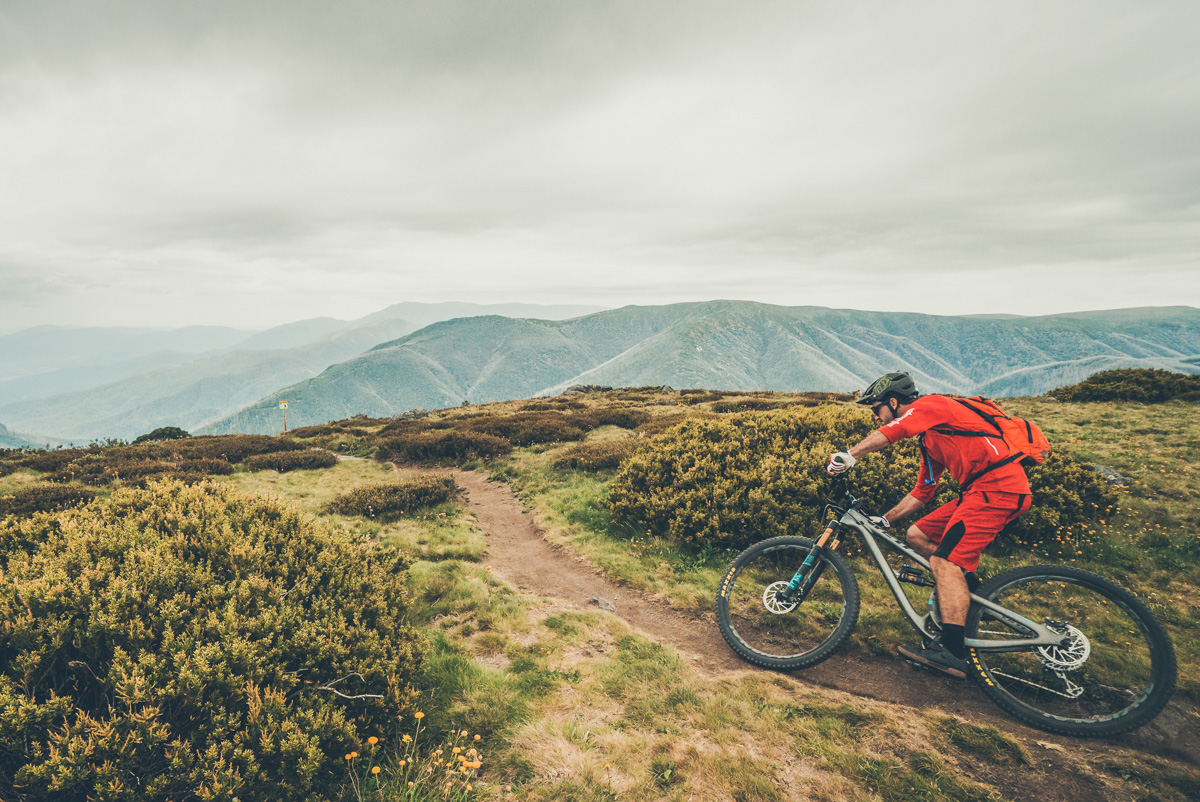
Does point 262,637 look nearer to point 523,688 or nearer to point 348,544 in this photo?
point 348,544

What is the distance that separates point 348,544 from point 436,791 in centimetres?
309

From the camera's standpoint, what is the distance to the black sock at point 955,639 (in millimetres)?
5262

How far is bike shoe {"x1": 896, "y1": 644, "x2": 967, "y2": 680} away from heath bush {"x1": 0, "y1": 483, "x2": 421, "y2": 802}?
5825mm

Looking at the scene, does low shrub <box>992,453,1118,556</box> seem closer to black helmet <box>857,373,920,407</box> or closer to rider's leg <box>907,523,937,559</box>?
rider's leg <box>907,523,937,559</box>

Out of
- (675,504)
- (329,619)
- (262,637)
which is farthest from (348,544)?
(675,504)

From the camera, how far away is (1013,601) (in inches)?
249

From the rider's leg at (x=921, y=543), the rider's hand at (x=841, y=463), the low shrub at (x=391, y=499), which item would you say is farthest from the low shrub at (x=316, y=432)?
the rider's leg at (x=921, y=543)

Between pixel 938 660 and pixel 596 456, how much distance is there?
11058mm

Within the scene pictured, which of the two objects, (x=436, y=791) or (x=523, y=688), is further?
(x=523, y=688)

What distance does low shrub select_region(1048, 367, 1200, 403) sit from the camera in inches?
713

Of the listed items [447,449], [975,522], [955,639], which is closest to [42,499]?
[447,449]

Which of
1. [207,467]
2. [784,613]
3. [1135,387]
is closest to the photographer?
[784,613]

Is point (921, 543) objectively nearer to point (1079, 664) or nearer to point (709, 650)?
point (1079, 664)

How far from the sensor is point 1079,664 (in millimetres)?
4695
